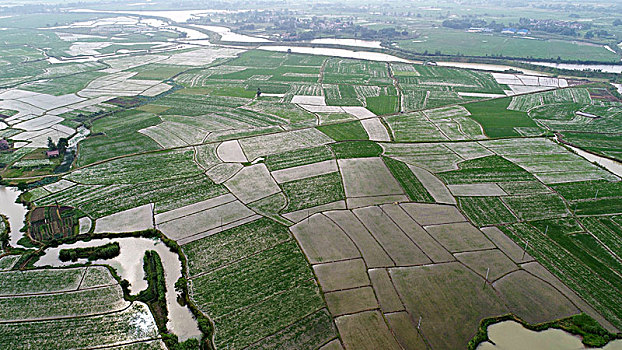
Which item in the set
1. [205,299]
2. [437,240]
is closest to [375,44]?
[437,240]

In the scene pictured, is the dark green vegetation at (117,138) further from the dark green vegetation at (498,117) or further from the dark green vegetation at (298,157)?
the dark green vegetation at (498,117)

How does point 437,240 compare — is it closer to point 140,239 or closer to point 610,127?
point 140,239

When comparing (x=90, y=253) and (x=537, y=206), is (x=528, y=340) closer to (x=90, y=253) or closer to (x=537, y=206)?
(x=537, y=206)

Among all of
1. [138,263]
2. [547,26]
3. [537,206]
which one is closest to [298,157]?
[138,263]

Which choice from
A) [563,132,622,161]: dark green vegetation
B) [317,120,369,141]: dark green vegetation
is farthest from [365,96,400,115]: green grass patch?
[563,132,622,161]: dark green vegetation

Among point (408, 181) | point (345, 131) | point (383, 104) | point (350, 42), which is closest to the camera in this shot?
point (408, 181)

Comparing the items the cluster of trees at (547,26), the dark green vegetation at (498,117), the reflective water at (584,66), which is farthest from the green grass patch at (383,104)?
the cluster of trees at (547,26)
